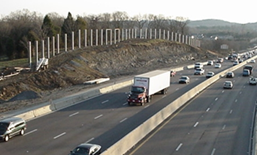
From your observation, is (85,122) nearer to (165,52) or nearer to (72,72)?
(72,72)

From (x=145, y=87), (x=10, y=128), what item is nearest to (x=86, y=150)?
(x=10, y=128)

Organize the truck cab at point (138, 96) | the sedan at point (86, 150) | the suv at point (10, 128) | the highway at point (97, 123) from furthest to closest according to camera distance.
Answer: the truck cab at point (138, 96), the suv at point (10, 128), the highway at point (97, 123), the sedan at point (86, 150)

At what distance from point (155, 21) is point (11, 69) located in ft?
432

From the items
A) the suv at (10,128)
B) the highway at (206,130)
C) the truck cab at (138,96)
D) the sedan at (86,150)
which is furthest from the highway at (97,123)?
the sedan at (86,150)

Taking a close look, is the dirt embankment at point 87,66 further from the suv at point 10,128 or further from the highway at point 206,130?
the highway at point 206,130

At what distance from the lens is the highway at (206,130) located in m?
21.8

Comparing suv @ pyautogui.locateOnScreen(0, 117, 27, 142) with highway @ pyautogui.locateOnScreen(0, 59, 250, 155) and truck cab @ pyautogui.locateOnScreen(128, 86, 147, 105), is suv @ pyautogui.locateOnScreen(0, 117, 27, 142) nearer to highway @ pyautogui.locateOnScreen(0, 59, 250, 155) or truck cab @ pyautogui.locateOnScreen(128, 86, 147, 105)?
highway @ pyautogui.locateOnScreen(0, 59, 250, 155)

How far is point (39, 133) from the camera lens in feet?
80.3

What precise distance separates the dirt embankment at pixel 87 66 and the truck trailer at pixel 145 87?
9.46 m

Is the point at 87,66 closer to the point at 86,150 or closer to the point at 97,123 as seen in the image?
the point at 97,123

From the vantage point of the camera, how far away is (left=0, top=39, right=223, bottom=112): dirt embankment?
4248 cm

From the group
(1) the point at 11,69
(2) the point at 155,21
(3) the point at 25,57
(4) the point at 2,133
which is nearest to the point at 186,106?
(4) the point at 2,133

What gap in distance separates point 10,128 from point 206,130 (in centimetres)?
1427

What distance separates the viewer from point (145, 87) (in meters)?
38.1
